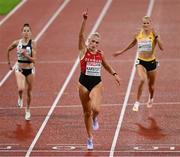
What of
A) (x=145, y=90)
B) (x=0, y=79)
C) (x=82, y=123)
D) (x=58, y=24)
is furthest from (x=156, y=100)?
(x=58, y=24)

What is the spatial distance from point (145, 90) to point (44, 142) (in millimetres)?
4142

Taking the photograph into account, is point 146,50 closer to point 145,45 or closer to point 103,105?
point 145,45

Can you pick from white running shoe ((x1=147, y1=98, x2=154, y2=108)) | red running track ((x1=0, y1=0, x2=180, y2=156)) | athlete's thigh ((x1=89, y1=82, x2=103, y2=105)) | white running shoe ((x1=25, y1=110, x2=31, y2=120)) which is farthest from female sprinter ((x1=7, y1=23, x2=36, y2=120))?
white running shoe ((x1=147, y1=98, x2=154, y2=108))

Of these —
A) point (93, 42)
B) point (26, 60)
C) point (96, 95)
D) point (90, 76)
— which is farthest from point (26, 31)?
point (96, 95)

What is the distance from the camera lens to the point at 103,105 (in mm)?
15344

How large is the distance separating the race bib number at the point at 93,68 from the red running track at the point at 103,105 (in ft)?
4.64

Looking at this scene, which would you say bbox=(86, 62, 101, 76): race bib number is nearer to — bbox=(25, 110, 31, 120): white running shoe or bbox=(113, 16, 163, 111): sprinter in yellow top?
bbox=(113, 16, 163, 111): sprinter in yellow top

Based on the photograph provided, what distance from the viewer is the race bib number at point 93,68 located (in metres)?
12.0

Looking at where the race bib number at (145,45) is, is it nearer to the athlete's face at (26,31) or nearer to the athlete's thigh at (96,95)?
the athlete's face at (26,31)

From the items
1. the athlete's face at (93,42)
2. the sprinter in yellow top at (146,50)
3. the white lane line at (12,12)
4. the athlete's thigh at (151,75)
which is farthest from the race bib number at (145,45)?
→ the white lane line at (12,12)

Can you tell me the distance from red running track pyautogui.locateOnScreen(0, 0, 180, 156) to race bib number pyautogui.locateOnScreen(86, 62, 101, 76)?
141 centimetres

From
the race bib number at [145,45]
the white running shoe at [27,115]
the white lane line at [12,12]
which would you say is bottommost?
the white running shoe at [27,115]

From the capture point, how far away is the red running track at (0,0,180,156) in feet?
41.6

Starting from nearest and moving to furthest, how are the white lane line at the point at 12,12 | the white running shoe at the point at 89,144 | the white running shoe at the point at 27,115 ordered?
the white running shoe at the point at 89,144 < the white running shoe at the point at 27,115 < the white lane line at the point at 12,12
